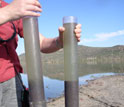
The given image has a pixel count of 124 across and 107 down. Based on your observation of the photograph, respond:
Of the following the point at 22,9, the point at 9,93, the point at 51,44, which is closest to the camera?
the point at 22,9

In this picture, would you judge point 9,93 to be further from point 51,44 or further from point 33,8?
point 33,8

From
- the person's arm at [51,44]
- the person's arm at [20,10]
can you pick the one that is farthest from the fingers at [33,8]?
the person's arm at [51,44]

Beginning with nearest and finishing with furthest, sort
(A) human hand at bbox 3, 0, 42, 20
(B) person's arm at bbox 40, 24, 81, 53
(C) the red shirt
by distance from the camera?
1. (A) human hand at bbox 3, 0, 42, 20
2. (C) the red shirt
3. (B) person's arm at bbox 40, 24, 81, 53

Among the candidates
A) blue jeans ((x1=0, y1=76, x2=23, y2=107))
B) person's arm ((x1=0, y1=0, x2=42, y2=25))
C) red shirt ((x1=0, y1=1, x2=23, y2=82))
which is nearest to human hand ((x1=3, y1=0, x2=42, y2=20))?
person's arm ((x1=0, y1=0, x2=42, y2=25))

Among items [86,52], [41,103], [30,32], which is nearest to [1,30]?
[30,32]

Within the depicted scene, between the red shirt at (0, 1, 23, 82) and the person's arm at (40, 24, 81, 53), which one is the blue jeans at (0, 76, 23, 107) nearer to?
the red shirt at (0, 1, 23, 82)

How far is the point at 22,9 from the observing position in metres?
1.33

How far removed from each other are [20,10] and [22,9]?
2cm

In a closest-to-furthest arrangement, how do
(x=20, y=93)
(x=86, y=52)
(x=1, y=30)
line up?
1. (x=1, y=30)
2. (x=20, y=93)
3. (x=86, y=52)

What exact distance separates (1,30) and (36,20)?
0.66m

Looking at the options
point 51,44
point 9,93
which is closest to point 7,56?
point 9,93

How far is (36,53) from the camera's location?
1.40 metres

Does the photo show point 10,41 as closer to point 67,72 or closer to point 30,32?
point 30,32

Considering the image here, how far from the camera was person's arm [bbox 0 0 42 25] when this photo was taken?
1331 mm
